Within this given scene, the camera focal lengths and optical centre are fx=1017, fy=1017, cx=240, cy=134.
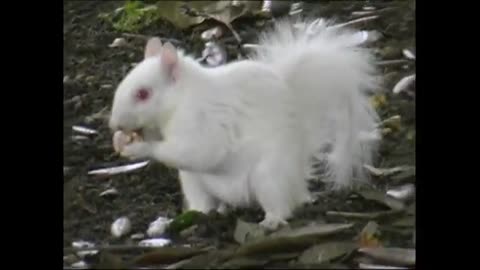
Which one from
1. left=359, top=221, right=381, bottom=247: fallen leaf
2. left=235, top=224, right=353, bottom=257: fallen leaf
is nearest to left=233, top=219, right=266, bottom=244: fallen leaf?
left=235, top=224, right=353, bottom=257: fallen leaf

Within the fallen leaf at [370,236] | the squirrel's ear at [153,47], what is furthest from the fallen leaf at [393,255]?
the squirrel's ear at [153,47]

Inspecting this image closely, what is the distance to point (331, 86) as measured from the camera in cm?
128

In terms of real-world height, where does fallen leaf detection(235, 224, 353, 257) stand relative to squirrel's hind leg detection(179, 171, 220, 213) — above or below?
below

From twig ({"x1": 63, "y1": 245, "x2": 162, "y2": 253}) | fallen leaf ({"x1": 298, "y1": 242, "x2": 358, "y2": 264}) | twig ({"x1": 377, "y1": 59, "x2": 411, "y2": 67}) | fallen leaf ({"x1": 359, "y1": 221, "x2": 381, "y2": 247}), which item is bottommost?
fallen leaf ({"x1": 298, "y1": 242, "x2": 358, "y2": 264})

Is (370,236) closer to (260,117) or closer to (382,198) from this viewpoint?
(382,198)

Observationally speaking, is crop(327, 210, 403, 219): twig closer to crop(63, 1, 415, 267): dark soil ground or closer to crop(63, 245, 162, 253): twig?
crop(63, 1, 415, 267): dark soil ground

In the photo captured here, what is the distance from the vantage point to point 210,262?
4.08ft

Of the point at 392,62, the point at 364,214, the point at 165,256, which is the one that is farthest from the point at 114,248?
the point at 392,62

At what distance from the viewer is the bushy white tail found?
4.18ft

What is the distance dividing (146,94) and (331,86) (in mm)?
233
